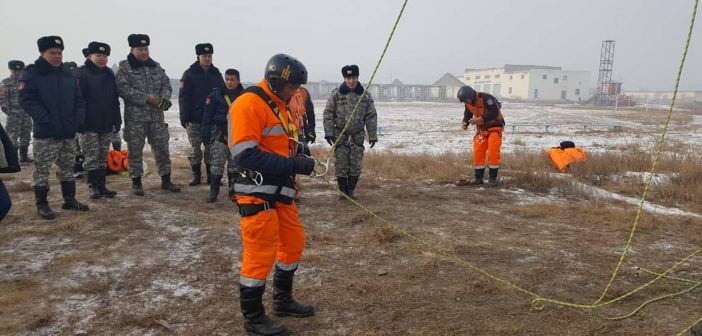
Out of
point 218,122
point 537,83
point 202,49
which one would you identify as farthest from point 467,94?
point 537,83

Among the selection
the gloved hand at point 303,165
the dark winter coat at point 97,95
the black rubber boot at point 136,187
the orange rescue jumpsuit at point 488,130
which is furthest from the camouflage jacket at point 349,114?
the gloved hand at point 303,165

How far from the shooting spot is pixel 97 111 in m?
6.88

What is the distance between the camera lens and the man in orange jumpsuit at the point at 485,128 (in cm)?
880

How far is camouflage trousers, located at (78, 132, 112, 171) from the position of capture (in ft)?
22.9

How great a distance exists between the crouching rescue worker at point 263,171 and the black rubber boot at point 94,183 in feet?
16.2

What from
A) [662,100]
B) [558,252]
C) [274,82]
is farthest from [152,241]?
[662,100]

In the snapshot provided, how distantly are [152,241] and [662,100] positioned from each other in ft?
460

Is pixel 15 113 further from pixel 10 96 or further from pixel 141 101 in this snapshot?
pixel 141 101

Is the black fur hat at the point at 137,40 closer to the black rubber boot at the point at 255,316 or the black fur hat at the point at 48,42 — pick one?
the black fur hat at the point at 48,42

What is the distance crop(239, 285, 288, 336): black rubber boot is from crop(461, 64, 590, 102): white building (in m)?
99.2

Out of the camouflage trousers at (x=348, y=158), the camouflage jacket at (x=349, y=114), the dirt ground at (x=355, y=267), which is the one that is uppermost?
the camouflage jacket at (x=349, y=114)

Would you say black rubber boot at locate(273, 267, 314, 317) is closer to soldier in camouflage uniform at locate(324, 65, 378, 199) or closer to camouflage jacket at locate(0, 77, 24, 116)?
soldier in camouflage uniform at locate(324, 65, 378, 199)

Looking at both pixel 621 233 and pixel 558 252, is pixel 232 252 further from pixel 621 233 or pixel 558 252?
pixel 621 233

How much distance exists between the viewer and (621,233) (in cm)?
594
